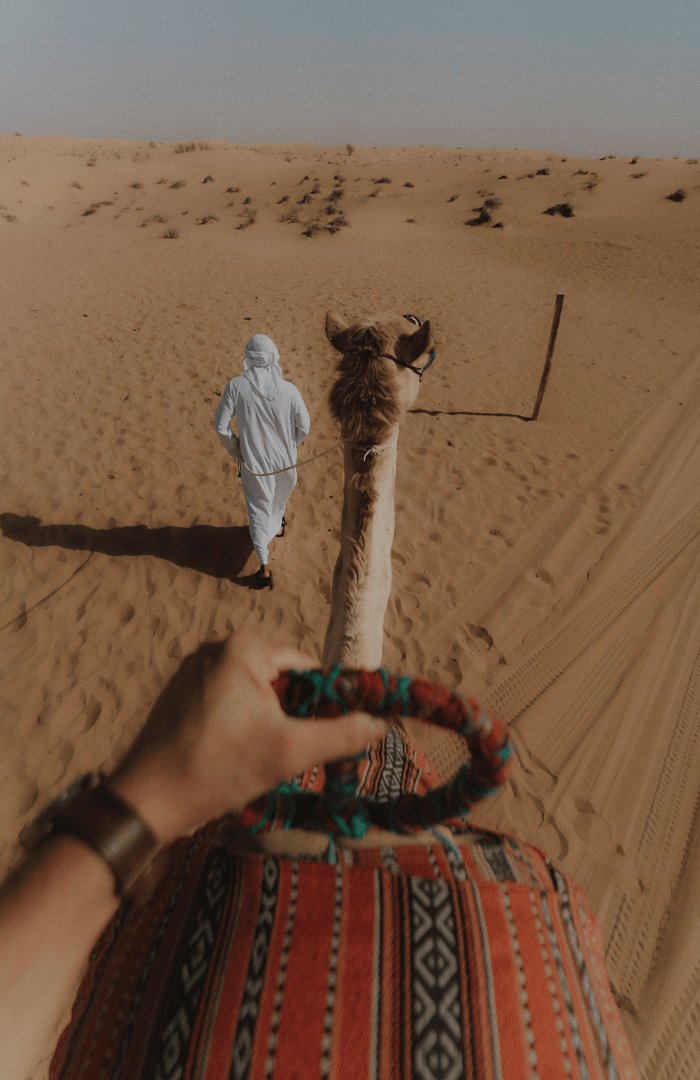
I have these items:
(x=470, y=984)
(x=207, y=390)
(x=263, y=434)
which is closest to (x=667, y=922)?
(x=470, y=984)

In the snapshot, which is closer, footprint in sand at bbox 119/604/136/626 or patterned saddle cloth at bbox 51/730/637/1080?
patterned saddle cloth at bbox 51/730/637/1080

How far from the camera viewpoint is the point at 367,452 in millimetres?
1891

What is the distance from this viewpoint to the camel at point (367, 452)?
73.0 inches

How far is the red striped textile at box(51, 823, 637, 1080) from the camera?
3.15 ft

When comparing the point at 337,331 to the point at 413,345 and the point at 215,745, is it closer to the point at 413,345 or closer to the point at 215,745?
the point at 413,345

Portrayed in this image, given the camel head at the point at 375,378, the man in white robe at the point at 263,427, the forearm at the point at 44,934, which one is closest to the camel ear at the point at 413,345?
the camel head at the point at 375,378

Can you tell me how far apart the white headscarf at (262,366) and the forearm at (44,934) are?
3.55 metres

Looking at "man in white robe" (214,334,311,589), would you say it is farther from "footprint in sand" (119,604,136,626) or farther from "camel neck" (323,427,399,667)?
"camel neck" (323,427,399,667)

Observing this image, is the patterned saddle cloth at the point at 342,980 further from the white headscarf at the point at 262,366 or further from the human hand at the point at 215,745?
the white headscarf at the point at 262,366

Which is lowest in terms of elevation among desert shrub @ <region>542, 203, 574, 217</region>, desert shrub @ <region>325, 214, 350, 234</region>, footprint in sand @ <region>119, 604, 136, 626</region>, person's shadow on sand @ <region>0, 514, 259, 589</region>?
footprint in sand @ <region>119, 604, 136, 626</region>

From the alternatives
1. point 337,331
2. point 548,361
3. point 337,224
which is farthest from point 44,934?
point 337,224

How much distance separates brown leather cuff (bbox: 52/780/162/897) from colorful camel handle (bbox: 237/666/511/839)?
1.04 ft

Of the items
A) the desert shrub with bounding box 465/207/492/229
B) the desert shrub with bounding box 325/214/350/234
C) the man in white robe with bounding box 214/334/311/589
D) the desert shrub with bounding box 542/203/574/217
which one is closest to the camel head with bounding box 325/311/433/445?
the man in white robe with bounding box 214/334/311/589

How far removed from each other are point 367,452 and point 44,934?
5.03ft
